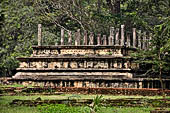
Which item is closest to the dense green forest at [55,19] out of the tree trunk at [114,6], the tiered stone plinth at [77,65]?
the tree trunk at [114,6]

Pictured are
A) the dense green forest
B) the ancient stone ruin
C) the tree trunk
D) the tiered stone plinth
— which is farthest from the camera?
the tree trunk

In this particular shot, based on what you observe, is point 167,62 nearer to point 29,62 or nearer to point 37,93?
point 37,93

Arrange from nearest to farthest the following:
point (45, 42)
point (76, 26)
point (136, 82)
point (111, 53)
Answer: point (136, 82), point (111, 53), point (45, 42), point (76, 26)

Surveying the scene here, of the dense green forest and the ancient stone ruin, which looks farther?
the dense green forest

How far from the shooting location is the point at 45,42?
1314 inches

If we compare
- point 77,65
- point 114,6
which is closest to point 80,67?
point 77,65

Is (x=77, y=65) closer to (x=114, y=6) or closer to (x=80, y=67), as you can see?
(x=80, y=67)

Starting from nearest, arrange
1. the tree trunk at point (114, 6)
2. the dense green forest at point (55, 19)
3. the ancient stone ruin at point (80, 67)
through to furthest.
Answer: the ancient stone ruin at point (80, 67)
the dense green forest at point (55, 19)
the tree trunk at point (114, 6)

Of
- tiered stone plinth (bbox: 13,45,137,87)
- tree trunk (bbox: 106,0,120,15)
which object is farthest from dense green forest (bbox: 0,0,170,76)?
tiered stone plinth (bbox: 13,45,137,87)

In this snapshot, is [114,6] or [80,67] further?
[114,6]

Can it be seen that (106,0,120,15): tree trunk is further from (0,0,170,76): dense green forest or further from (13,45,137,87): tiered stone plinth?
(13,45,137,87): tiered stone plinth

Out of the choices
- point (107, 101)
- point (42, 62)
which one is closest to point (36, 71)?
point (42, 62)

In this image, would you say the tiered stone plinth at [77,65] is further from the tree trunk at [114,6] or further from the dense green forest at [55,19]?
the tree trunk at [114,6]

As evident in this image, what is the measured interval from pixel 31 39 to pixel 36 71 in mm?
12915
